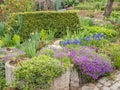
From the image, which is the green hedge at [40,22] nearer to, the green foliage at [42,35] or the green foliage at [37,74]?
the green foliage at [42,35]

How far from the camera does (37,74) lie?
4969 mm

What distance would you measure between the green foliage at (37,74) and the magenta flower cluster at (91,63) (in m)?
0.63

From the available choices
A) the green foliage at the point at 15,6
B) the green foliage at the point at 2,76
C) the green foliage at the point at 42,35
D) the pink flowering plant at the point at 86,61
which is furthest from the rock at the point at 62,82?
the green foliage at the point at 15,6

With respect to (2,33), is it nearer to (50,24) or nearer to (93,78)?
(50,24)

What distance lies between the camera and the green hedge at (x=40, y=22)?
8469 millimetres

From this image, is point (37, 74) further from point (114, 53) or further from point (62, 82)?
point (114, 53)

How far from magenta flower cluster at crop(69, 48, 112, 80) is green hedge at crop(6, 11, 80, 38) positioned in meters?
2.80

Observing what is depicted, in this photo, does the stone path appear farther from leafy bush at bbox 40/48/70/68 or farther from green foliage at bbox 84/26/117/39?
green foliage at bbox 84/26/117/39

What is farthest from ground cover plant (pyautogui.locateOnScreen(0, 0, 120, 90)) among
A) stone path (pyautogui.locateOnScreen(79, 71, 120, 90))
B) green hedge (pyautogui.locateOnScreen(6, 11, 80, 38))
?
stone path (pyautogui.locateOnScreen(79, 71, 120, 90))

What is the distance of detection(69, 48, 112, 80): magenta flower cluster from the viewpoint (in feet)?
18.5

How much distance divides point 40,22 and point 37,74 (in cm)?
387

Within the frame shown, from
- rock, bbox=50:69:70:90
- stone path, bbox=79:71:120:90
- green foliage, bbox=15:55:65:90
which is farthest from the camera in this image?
stone path, bbox=79:71:120:90

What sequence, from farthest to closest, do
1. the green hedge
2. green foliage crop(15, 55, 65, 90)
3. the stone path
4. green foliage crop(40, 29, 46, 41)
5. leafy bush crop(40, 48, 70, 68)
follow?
the green hedge
green foliage crop(40, 29, 46, 41)
the stone path
leafy bush crop(40, 48, 70, 68)
green foliage crop(15, 55, 65, 90)

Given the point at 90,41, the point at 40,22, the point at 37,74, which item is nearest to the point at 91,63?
the point at 37,74
